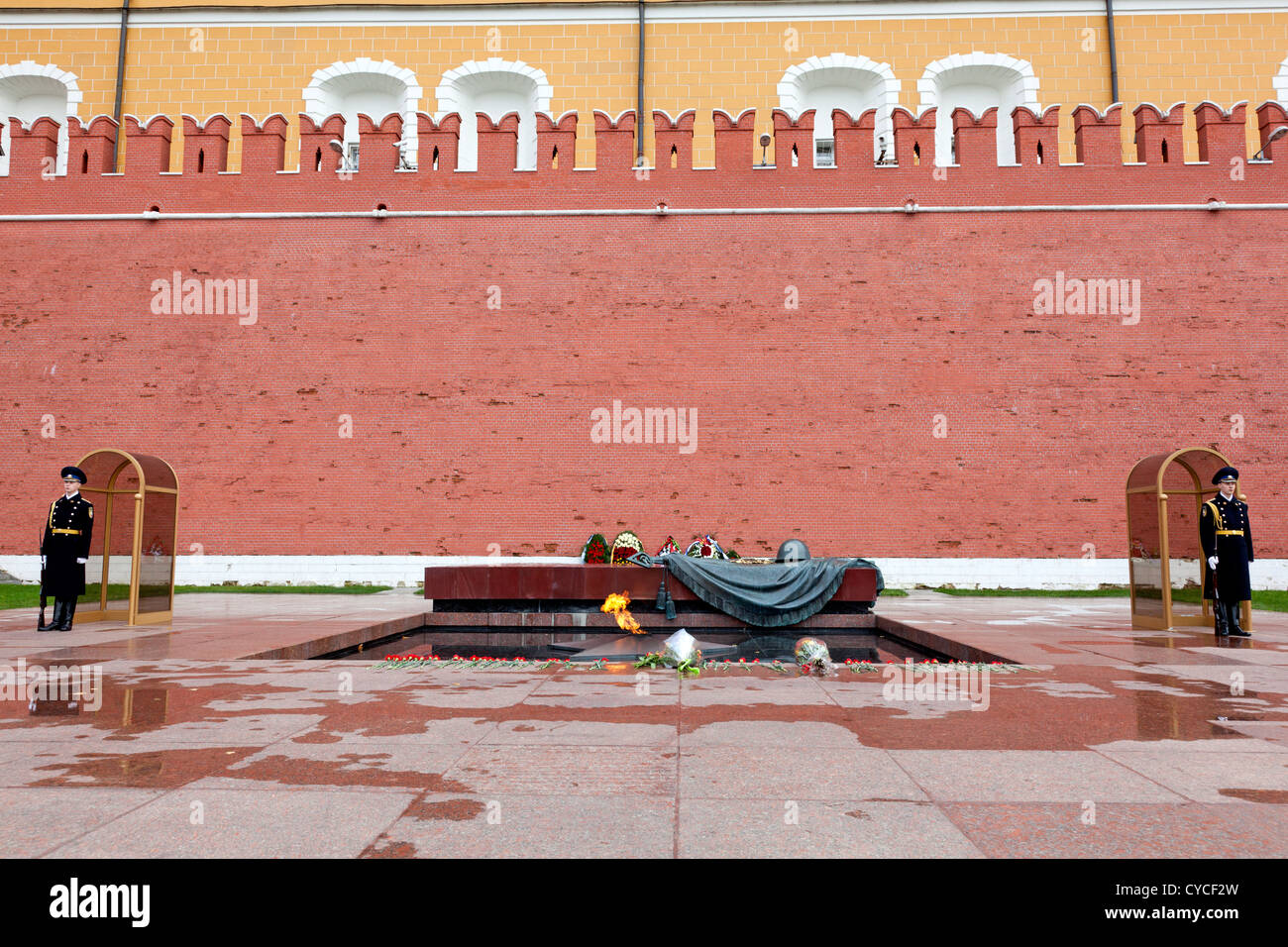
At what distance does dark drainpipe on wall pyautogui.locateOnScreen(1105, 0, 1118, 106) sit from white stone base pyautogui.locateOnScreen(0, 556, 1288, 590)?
831 centimetres

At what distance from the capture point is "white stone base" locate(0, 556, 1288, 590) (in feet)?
37.1

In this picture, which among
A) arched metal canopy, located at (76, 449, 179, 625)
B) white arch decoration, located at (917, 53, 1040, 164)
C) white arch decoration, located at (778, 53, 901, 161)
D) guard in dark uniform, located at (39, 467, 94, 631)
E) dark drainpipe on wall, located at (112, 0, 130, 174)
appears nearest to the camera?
guard in dark uniform, located at (39, 467, 94, 631)

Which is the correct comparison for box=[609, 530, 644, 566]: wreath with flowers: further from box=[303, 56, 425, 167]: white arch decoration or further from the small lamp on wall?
the small lamp on wall

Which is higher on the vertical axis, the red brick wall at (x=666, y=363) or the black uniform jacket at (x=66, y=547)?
the red brick wall at (x=666, y=363)

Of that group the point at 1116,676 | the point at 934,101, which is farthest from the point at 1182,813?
the point at 934,101

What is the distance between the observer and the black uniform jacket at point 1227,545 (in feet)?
21.0

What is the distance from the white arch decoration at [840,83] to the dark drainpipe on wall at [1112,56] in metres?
3.53

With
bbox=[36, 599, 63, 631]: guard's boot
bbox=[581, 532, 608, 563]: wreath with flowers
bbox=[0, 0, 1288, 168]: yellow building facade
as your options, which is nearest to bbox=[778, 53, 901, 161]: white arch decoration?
bbox=[0, 0, 1288, 168]: yellow building facade

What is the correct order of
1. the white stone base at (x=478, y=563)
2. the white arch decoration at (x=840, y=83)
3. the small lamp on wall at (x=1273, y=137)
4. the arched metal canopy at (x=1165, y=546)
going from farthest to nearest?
the white arch decoration at (x=840, y=83) → the small lamp on wall at (x=1273, y=137) → the white stone base at (x=478, y=563) → the arched metal canopy at (x=1165, y=546)

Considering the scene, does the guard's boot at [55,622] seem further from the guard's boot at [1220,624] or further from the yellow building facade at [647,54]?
the yellow building facade at [647,54]

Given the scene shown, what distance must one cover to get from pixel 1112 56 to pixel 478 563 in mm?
13538

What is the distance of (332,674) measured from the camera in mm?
4426

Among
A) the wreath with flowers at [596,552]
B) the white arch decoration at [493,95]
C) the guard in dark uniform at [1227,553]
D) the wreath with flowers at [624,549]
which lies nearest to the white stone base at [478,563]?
the wreath with flowers at [596,552]

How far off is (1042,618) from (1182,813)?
5.94 m
